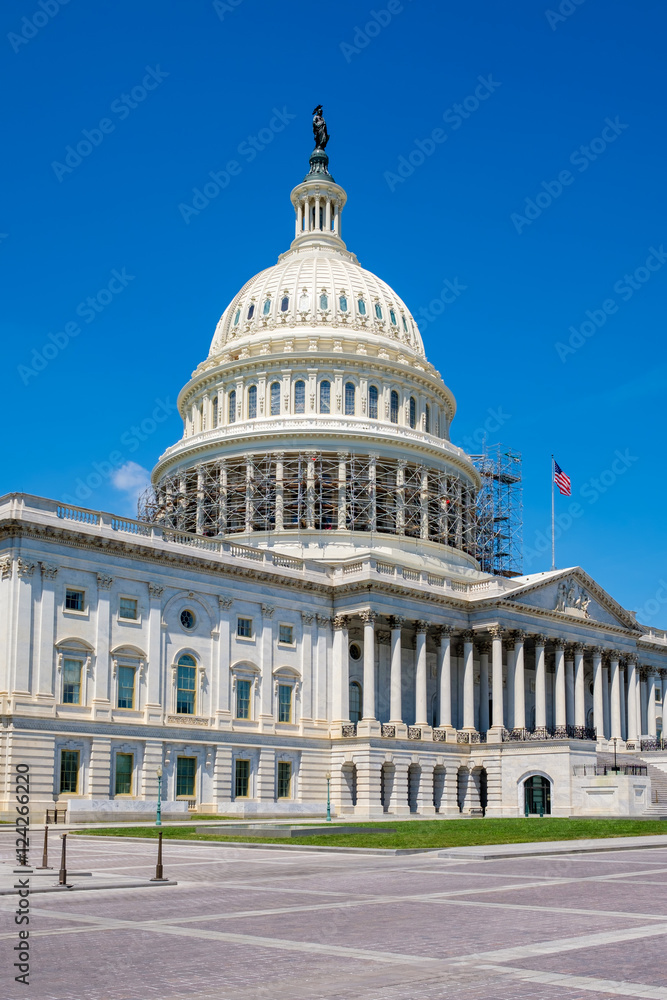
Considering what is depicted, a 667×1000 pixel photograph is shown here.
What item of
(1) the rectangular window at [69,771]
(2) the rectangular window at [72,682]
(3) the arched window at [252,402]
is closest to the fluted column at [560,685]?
(3) the arched window at [252,402]

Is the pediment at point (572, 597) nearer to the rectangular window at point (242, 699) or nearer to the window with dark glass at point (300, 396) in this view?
the rectangular window at point (242, 699)

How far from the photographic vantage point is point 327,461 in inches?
3629

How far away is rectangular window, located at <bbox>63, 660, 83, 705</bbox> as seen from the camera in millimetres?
60447

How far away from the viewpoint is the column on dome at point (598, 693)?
88.0m

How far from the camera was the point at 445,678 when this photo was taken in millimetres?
78938

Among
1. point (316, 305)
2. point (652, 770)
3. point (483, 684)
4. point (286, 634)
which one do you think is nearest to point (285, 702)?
point (286, 634)

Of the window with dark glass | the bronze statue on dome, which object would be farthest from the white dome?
the bronze statue on dome

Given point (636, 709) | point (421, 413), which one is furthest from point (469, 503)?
point (636, 709)

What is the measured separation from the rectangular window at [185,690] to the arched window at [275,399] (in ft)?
110

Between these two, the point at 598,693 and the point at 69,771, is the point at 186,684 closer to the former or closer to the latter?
the point at 69,771

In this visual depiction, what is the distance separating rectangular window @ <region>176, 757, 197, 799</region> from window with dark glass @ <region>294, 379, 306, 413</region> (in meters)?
37.2

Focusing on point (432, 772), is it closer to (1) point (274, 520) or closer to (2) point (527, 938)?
(1) point (274, 520)

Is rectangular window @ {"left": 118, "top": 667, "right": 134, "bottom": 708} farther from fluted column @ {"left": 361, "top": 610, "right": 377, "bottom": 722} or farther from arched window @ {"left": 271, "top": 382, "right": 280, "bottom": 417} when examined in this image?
arched window @ {"left": 271, "top": 382, "right": 280, "bottom": 417}

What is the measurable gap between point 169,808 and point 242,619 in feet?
45.8
